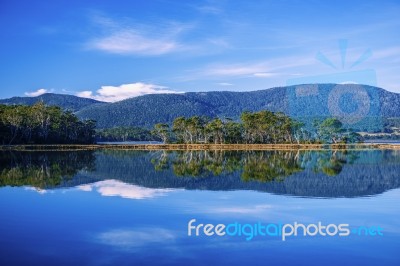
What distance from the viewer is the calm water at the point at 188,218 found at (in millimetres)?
8930

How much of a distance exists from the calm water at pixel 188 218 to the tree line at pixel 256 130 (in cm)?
4901

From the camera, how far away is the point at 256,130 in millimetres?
74688

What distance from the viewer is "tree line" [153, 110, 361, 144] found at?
72688 millimetres

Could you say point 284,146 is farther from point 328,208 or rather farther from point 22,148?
point 328,208

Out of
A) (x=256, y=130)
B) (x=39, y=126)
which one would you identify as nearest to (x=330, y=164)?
(x=256, y=130)

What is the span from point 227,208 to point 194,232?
3.51m

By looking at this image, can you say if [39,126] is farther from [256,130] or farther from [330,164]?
[330,164]

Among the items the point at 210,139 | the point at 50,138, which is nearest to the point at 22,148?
the point at 50,138

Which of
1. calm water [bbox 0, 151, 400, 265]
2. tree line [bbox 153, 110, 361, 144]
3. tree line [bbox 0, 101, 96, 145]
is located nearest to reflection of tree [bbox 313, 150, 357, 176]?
calm water [bbox 0, 151, 400, 265]

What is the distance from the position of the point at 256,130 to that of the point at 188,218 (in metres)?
62.8

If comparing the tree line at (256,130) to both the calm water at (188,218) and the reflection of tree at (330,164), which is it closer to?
the reflection of tree at (330,164)

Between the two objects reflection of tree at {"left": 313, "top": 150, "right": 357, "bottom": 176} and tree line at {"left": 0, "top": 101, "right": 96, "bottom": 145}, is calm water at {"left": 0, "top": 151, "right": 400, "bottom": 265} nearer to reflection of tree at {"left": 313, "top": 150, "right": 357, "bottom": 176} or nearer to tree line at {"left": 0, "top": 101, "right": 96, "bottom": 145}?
reflection of tree at {"left": 313, "top": 150, "right": 357, "bottom": 176}

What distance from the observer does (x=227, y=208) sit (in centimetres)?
1428

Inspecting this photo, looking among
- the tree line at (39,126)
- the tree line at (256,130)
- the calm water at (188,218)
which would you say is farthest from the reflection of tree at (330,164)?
the tree line at (39,126)
